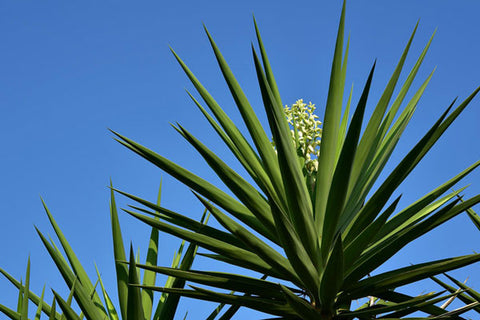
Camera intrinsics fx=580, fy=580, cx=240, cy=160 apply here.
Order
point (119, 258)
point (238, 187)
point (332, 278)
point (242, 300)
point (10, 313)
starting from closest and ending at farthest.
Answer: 1. point (332, 278)
2. point (242, 300)
3. point (238, 187)
4. point (10, 313)
5. point (119, 258)

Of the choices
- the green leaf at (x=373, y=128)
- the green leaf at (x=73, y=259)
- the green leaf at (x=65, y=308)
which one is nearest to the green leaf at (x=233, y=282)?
the green leaf at (x=65, y=308)

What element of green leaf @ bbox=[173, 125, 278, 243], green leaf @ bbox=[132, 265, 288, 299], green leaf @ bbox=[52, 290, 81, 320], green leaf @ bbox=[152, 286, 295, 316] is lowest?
green leaf @ bbox=[152, 286, 295, 316]

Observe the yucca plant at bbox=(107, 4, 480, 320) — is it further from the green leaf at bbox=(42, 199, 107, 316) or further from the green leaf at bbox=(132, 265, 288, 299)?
the green leaf at bbox=(42, 199, 107, 316)

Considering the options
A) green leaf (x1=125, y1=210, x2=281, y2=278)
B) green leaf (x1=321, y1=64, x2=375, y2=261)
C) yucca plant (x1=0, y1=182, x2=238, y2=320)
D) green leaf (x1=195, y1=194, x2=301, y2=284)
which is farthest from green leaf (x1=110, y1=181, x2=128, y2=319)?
green leaf (x1=321, y1=64, x2=375, y2=261)

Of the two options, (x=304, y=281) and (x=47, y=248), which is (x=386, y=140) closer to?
(x=304, y=281)

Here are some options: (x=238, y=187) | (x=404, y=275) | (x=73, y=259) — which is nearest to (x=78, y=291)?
(x=73, y=259)

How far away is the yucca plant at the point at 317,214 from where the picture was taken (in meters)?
1.93

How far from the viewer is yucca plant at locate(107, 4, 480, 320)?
1926 millimetres

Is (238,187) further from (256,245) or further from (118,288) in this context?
(118,288)

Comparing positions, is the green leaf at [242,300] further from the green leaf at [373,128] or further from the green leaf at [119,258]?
the green leaf at [119,258]

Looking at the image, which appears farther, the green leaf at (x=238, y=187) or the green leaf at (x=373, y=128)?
the green leaf at (x=373, y=128)

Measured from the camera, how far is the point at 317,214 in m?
2.30

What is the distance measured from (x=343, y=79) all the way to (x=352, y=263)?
0.89 metres

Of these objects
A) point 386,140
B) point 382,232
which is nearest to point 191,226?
point 382,232
